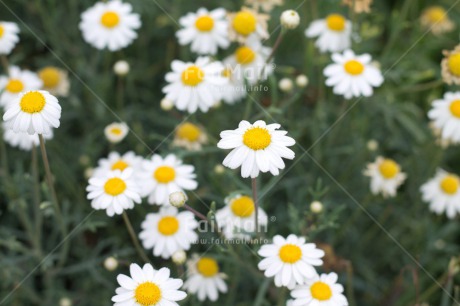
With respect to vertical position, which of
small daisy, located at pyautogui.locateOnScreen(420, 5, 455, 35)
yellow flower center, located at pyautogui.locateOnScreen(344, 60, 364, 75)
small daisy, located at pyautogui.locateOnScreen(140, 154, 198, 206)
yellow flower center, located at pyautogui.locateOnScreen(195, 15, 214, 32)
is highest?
small daisy, located at pyautogui.locateOnScreen(420, 5, 455, 35)

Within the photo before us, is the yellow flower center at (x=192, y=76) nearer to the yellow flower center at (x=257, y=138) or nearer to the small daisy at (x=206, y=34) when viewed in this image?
Result: the small daisy at (x=206, y=34)

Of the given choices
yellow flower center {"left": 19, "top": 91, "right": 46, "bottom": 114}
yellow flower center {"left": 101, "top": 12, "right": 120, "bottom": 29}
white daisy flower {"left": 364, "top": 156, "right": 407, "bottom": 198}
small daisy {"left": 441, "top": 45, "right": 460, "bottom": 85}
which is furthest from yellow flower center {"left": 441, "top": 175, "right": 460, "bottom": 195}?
yellow flower center {"left": 19, "top": 91, "right": 46, "bottom": 114}

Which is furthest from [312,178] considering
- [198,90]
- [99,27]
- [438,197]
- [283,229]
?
[99,27]

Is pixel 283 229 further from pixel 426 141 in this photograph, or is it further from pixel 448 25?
pixel 448 25

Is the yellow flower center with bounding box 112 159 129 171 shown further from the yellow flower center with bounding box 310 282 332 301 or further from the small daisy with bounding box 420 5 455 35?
the small daisy with bounding box 420 5 455 35

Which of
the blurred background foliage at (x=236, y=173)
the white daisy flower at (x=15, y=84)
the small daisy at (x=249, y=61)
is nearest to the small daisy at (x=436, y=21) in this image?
the blurred background foliage at (x=236, y=173)
